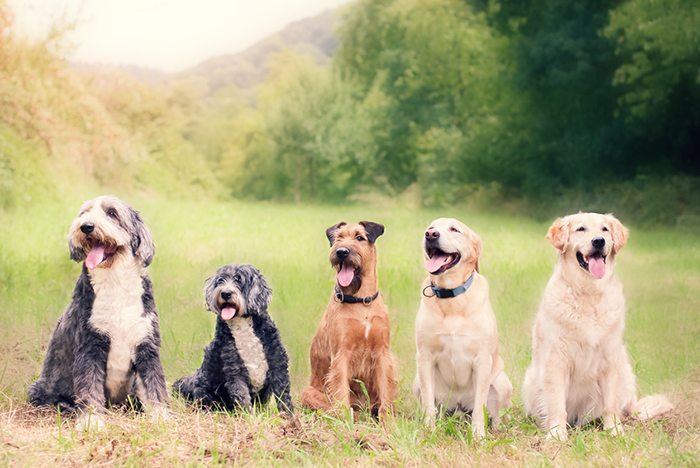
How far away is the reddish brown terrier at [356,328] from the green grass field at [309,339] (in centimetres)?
22

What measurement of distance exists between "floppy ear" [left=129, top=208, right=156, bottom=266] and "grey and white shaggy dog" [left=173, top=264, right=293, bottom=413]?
0.38m

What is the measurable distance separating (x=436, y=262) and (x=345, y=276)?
57 cm

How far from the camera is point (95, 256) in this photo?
4.92 meters

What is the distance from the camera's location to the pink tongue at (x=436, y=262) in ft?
16.3

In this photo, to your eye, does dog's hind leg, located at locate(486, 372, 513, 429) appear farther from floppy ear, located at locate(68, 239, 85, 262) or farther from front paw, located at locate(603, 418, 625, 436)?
floppy ear, located at locate(68, 239, 85, 262)

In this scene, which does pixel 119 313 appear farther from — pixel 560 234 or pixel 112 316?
pixel 560 234

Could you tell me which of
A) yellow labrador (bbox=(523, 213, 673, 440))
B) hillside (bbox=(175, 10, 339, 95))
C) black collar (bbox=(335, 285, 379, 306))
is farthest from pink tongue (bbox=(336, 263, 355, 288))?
hillside (bbox=(175, 10, 339, 95))

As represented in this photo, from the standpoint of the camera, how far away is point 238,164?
28547 mm

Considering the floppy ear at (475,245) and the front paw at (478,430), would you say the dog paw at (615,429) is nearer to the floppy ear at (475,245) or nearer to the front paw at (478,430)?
the front paw at (478,430)

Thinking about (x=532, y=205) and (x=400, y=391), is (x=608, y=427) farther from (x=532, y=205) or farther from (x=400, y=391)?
(x=532, y=205)

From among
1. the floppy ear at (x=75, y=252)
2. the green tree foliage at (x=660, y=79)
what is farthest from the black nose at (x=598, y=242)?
the green tree foliage at (x=660, y=79)

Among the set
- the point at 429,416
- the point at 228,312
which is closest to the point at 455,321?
the point at 429,416

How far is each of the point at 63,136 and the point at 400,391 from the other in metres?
9.52

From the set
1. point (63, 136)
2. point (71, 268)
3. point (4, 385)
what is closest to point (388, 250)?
point (71, 268)
